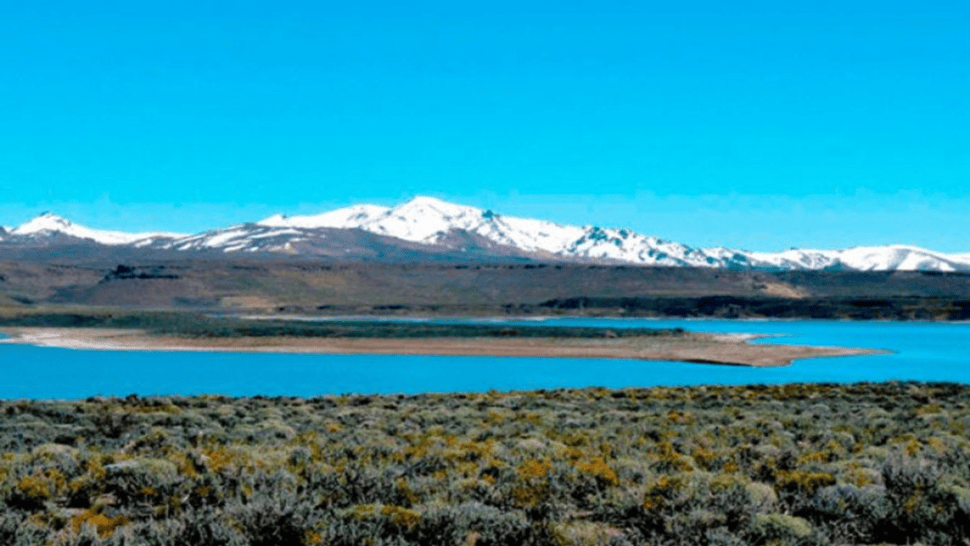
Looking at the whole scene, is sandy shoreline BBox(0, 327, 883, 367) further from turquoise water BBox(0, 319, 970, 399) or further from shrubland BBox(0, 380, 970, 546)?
shrubland BBox(0, 380, 970, 546)

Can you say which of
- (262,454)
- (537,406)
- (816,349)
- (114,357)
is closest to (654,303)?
(816,349)

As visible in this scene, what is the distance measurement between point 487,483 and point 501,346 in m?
89.3

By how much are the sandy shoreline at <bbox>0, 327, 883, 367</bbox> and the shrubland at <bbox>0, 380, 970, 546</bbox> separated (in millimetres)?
65883

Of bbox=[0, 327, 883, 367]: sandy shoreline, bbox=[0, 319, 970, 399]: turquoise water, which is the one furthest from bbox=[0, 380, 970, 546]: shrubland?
bbox=[0, 327, 883, 367]: sandy shoreline

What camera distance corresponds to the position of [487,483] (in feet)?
41.1

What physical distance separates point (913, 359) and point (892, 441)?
7560 cm

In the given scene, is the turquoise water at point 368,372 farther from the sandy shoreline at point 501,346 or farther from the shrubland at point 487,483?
the shrubland at point 487,483

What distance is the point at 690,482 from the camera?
12320mm

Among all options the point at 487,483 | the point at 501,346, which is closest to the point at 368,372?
the point at 501,346

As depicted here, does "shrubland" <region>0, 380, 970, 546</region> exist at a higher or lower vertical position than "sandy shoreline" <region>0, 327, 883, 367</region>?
higher

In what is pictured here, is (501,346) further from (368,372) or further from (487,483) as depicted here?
(487,483)

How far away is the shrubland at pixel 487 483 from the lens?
32.4 ft

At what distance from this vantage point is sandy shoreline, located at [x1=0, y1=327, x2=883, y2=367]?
→ 296ft

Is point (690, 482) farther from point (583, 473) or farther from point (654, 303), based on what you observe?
point (654, 303)
